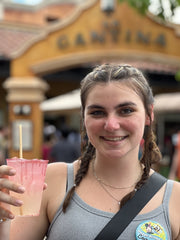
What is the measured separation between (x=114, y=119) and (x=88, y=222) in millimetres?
485

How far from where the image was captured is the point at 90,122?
1.63 m

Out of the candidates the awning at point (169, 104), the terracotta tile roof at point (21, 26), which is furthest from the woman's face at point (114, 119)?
the terracotta tile roof at point (21, 26)

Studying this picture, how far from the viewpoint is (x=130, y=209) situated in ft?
5.25

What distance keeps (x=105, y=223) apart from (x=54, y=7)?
1825 cm

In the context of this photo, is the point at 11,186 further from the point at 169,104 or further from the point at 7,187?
the point at 169,104

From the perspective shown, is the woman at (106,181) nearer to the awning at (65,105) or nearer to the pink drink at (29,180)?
the pink drink at (29,180)

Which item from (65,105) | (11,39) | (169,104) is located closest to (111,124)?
(169,104)

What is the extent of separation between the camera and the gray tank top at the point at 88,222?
1.54 metres

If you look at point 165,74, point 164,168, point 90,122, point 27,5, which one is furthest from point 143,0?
point 27,5

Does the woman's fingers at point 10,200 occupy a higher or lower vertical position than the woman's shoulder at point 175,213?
higher

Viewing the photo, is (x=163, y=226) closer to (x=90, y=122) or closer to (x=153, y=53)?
(x=90, y=122)

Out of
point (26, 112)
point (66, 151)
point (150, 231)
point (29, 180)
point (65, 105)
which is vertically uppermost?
point (29, 180)

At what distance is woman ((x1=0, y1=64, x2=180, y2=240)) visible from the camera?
1573 mm

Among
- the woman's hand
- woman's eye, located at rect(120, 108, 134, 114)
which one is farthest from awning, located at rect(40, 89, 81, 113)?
the woman's hand
